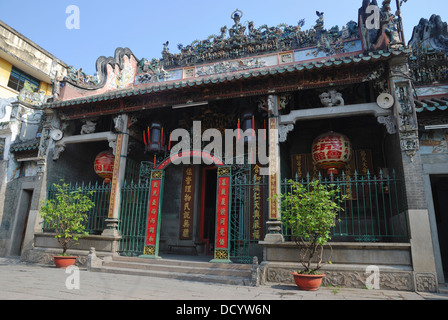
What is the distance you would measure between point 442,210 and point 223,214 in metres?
7.21

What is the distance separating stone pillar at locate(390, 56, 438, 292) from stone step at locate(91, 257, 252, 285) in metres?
3.23

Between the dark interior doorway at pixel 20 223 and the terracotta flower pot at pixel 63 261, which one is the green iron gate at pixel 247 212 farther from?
the dark interior doorway at pixel 20 223

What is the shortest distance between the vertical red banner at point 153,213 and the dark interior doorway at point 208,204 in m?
2.12

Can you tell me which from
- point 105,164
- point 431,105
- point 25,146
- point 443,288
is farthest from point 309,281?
point 25,146

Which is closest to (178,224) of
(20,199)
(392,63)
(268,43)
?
(20,199)

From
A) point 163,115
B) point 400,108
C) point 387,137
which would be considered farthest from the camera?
point 163,115

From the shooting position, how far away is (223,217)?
7328mm

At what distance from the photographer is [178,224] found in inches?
380

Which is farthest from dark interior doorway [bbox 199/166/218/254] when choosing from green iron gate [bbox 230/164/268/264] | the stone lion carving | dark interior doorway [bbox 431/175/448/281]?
dark interior doorway [bbox 431/175/448/281]

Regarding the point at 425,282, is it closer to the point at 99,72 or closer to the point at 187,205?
the point at 187,205

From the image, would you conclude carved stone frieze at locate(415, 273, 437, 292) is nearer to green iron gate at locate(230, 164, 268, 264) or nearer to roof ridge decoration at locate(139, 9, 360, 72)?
green iron gate at locate(230, 164, 268, 264)

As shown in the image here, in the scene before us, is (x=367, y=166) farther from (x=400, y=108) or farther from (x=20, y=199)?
(x=20, y=199)

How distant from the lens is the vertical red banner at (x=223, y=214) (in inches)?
283

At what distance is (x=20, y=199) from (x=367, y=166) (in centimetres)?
1123
